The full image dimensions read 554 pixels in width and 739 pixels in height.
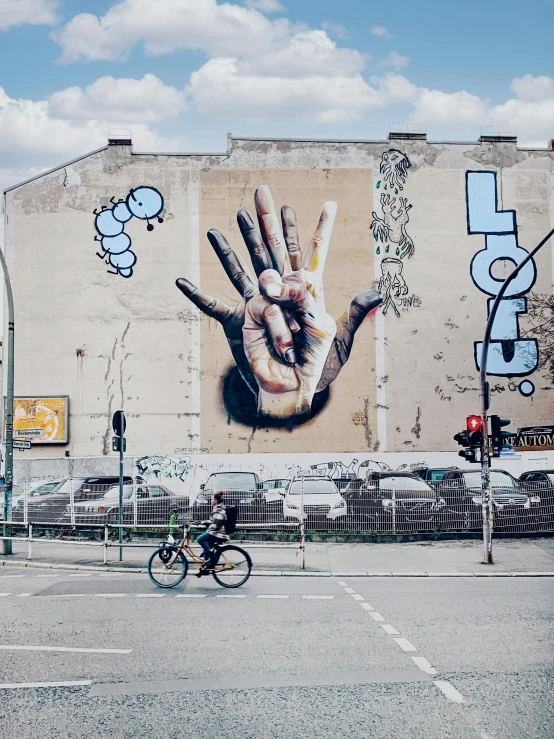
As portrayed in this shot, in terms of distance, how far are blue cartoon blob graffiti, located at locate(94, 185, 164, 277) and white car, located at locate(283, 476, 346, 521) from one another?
16477mm

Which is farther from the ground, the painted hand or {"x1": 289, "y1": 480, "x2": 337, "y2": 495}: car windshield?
the painted hand

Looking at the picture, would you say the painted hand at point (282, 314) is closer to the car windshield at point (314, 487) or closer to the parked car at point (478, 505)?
the car windshield at point (314, 487)

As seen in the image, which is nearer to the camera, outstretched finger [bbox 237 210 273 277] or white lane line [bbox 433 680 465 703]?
white lane line [bbox 433 680 465 703]

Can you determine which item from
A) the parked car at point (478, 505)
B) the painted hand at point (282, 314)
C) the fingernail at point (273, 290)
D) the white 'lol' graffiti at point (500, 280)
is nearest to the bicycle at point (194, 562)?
the parked car at point (478, 505)

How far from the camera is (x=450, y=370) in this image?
34.6 meters

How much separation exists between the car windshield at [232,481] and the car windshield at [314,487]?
10.5 feet

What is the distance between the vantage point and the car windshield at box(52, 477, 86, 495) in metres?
23.3

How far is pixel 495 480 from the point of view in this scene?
2291cm

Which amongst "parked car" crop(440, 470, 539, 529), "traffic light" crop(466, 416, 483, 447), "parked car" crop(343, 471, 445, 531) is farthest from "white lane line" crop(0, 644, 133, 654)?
"parked car" crop(440, 470, 539, 529)

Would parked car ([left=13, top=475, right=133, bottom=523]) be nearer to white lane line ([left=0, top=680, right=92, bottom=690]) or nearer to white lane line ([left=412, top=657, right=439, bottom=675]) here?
white lane line ([left=0, top=680, right=92, bottom=690])

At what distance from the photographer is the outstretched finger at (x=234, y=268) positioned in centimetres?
3425

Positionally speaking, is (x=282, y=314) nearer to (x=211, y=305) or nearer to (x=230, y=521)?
(x=211, y=305)

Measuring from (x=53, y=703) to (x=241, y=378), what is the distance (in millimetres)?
27594

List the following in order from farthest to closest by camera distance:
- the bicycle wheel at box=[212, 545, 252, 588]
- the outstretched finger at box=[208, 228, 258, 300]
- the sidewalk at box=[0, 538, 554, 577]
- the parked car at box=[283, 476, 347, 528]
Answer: the outstretched finger at box=[208, 228, 258, 300] < the parked car at box=[283, 476, 347, 528] < the sidewalk at box=[0, 538, 554, 577] < the bicycle wheel at box=[212, 545, 252, 588]
